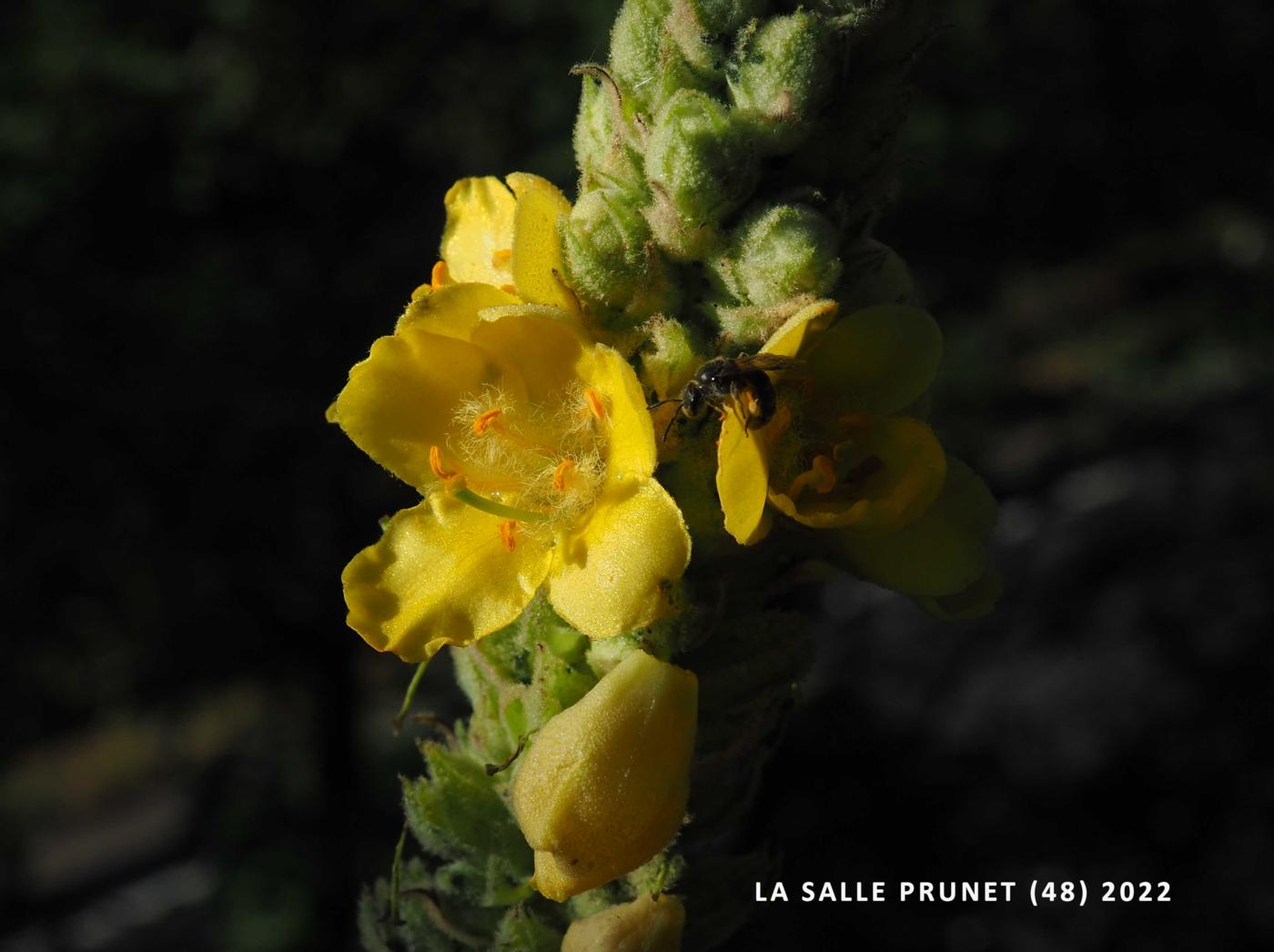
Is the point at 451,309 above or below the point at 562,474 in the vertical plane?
above

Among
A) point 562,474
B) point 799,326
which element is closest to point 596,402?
point 562,474

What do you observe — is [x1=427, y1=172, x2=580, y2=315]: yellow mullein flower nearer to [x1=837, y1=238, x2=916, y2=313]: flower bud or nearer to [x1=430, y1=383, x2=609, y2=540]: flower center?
[x1=430, y1=383, x2=609, y2=540]: flower center

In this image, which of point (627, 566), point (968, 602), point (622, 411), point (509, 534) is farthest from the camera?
point (968, 602)

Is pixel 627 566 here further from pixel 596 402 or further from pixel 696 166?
pixel 696 166

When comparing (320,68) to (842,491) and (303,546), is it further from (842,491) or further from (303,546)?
(842,491)

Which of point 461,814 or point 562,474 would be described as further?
point 461,814

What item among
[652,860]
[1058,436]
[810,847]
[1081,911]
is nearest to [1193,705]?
[1081,911]

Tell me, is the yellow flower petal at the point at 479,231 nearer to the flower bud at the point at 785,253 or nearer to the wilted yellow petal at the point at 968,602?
the flower bud at the point at 785,253
